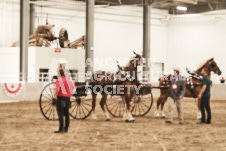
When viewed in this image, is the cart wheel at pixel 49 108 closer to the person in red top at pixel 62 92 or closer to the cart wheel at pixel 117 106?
the person in red top at pixel 62 92

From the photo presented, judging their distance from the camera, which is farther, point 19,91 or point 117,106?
point 19,91

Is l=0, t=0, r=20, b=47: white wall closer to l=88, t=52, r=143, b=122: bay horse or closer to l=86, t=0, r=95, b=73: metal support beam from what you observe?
l=86, t=0, r=95, b=73: metal support beam

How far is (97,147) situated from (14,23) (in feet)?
72.0

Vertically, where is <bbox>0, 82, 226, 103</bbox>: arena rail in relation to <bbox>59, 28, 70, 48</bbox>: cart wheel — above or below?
below

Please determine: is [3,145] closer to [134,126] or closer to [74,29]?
[134,126]

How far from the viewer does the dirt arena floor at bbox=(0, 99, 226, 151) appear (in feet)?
27.1

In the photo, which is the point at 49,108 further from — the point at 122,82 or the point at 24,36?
the point at 24,36

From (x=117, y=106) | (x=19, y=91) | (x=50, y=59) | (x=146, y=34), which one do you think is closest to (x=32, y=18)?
(x=50, y=59)

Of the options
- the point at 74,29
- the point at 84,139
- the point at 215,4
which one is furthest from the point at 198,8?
the point at 84,139

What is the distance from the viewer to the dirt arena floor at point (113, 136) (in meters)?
8.26

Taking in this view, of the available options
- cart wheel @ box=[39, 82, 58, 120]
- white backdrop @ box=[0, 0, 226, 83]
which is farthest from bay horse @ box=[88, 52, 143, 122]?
white backdrop @ box=[0, 0, 226, 83]

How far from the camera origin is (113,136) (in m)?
9.71

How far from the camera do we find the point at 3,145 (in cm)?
Result: 836

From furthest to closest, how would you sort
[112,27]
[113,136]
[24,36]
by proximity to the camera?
1. [112,27]
2. [24,36]
3. [113,136]
